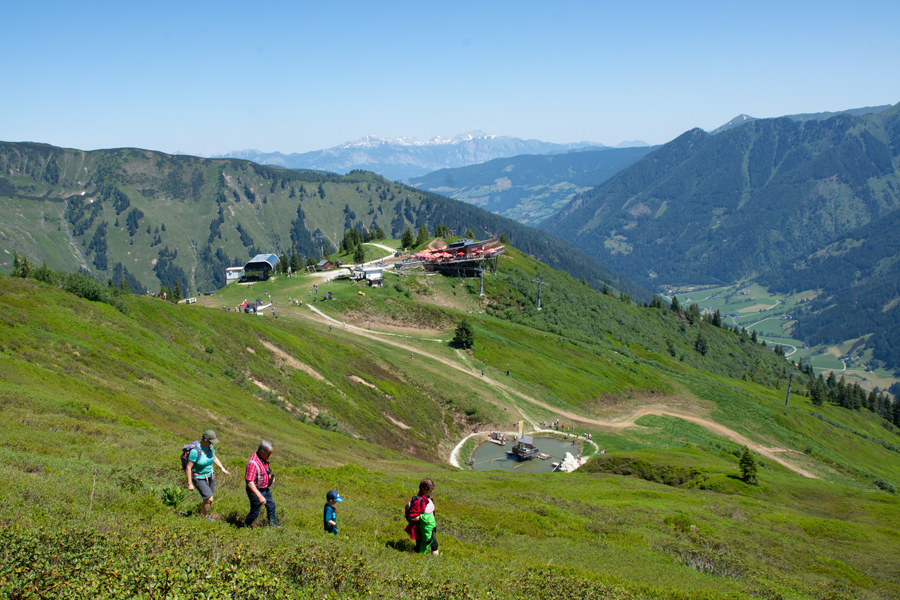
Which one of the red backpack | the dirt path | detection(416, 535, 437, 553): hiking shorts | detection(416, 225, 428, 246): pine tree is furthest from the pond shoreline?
detection(416, 225, 428, 246): pine tree

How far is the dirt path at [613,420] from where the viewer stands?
69375 mm

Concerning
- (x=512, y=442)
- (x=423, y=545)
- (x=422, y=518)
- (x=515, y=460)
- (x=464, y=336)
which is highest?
(x=422, y=518)

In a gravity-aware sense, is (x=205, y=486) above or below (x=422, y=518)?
above

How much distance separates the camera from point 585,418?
70.8 metres

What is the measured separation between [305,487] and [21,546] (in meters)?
11.2

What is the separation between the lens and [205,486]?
1358 cm

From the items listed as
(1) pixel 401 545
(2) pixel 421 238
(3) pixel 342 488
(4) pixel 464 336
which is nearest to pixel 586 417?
(4) pixel 464 336

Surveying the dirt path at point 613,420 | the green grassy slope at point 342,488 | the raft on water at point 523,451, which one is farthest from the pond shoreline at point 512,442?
the dirt path at point 613,420

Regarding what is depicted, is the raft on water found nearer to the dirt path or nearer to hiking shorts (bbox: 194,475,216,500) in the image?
the dirt path

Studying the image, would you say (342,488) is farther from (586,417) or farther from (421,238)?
(421,238)

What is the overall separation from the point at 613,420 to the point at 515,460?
25.9m

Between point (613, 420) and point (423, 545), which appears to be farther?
point (613, 420)

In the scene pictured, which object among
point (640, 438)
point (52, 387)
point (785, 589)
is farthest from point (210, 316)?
point (640, 438)

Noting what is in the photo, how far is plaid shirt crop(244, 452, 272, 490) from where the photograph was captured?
502 inches
